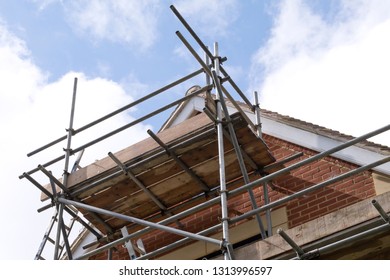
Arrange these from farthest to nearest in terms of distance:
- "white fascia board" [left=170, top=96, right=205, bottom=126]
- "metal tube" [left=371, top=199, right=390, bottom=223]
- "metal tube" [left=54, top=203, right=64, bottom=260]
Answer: "white fascia board" [left=170, top=96, right=205, bottom=126] → "metal tube" [left=54, top=203, right=64, bottom=260] → "metal tube" [left=371, top=199, right=390, bottom=223]

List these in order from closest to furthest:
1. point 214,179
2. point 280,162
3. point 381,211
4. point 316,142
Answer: point 381,211 < point 280,162 < point 214,179 < point 316,142

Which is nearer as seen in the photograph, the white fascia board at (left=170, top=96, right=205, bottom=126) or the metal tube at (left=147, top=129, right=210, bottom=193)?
the metal tube at (left=147, top=129, right=210, bottom=193)

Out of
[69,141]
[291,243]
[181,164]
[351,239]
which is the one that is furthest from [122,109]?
[351,239]

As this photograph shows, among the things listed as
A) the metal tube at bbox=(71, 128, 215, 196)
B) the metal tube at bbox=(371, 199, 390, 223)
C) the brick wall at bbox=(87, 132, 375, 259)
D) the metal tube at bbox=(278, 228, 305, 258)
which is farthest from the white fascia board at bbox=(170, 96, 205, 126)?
the metal tube at bbox=(371, 199, 390, 223)

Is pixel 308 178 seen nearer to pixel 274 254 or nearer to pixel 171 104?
pixel 171 104

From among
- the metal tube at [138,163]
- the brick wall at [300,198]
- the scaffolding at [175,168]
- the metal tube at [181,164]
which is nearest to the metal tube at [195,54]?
the scaffolding at [175,168]

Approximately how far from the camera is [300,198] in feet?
31.3

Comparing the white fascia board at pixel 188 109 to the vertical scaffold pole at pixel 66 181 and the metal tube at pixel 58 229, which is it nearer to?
the vertical scaffold pole at pixel 66 181

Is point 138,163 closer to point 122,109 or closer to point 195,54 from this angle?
point 195,54

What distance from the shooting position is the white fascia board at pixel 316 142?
9375 millimetres

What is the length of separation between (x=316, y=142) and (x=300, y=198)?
82 centimetres

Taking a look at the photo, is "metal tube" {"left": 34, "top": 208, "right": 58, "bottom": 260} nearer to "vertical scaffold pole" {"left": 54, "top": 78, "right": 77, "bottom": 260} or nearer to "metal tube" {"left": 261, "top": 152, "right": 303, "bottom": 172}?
"vertical scaffold pole" {"left": 54, "top": 78, "right": 77, "bottom": 260}

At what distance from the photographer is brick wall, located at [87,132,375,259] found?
9.26 meters

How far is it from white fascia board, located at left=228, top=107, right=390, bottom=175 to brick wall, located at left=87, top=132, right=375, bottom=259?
0.07 meters
